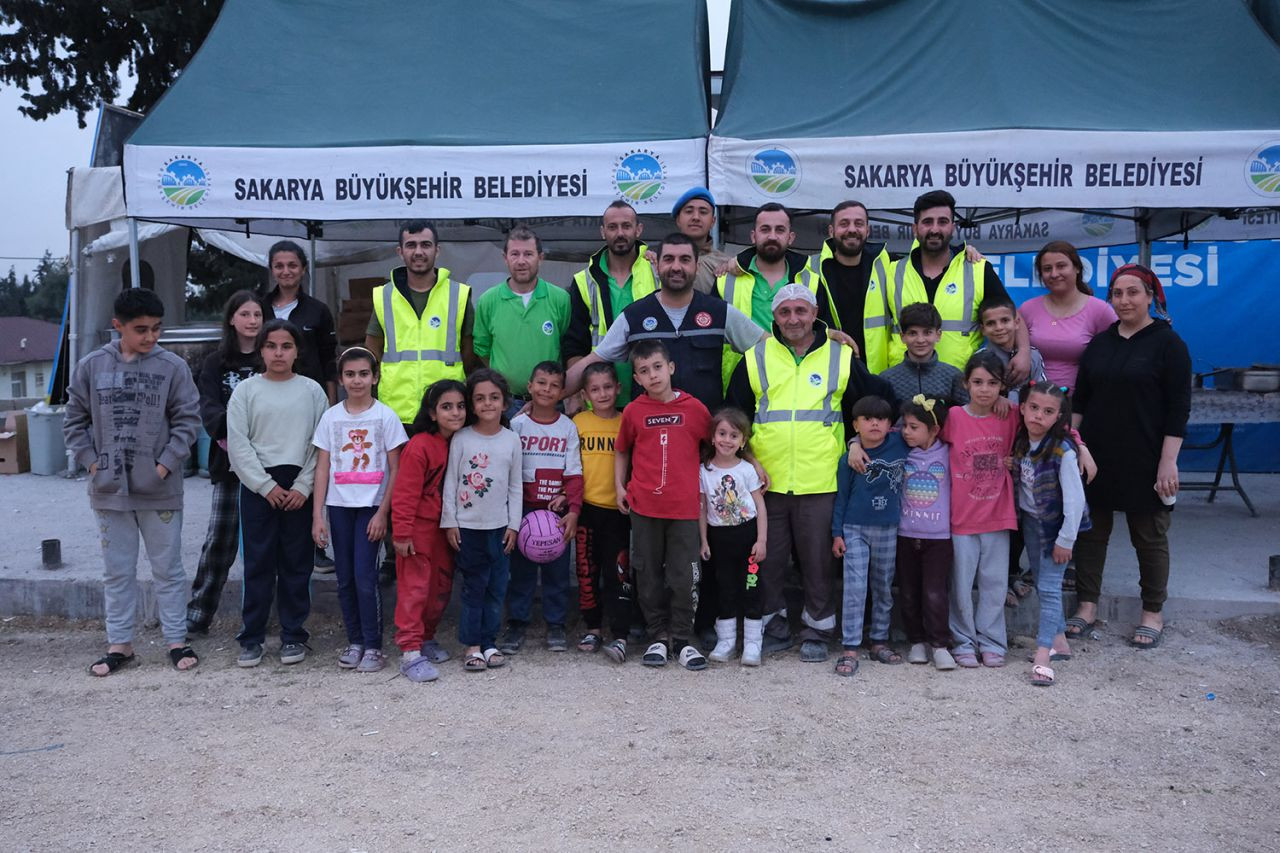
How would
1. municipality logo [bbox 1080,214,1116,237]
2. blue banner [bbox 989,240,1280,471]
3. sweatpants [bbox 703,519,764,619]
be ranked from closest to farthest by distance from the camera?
sweatpants [bbox 703,519,764,619], municipality logo [bbox 1080,214,1116,237], blue banner [bbox 989,240,1280,471]

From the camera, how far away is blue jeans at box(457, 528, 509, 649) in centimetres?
483

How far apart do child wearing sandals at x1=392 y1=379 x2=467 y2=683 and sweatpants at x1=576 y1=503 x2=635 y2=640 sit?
748 mm

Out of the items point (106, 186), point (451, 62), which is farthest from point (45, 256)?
point (451, 62)

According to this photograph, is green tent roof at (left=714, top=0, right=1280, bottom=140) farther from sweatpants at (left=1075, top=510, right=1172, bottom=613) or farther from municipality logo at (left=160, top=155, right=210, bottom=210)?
municipality logo at (left=160, top=155, right=210, bottom=210)

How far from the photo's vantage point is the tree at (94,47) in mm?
14742

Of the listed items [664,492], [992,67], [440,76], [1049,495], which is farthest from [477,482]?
[992,67]

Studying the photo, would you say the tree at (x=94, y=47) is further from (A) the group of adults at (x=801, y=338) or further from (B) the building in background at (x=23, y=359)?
(B) the building in background at (x=23, y=359)

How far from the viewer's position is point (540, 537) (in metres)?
4.87

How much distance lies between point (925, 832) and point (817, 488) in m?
1.95

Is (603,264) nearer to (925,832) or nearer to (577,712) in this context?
(577,712)

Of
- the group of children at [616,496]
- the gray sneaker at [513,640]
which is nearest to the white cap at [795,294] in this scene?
the group of children at [616,496]

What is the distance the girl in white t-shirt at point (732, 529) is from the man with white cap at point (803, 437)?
0.28ft

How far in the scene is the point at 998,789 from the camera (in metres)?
3.42

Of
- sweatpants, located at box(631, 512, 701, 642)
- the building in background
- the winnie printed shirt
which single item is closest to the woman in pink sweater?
sweatpants, located at box(631, 512, 701, 642)
